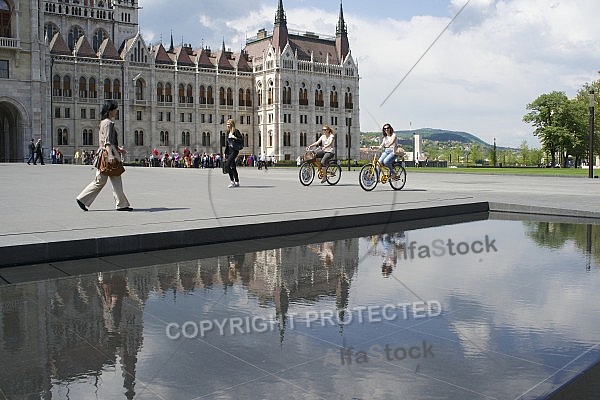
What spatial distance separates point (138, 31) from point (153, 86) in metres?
10.9

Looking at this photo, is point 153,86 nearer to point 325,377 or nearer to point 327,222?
point 327,222

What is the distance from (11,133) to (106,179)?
5366 centimetres

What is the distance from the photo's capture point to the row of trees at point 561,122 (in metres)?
75.4

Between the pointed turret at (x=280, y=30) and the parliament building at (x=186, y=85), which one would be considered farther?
the pointed turret at (x=280, y=30)

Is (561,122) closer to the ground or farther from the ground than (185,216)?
farther from the ground

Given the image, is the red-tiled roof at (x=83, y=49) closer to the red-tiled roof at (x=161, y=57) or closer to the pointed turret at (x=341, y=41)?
the red-tiled roof at (x=161, y=57)

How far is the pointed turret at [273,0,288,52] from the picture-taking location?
325 ft

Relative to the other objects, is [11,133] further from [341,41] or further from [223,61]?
[341,41]

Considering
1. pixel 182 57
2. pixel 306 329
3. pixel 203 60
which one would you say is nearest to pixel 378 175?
pixel 306 329

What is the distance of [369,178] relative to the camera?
16047mm

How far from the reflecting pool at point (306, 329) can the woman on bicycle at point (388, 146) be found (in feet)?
31.0

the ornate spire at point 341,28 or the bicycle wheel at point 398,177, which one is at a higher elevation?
the ornate spire at point 341,28

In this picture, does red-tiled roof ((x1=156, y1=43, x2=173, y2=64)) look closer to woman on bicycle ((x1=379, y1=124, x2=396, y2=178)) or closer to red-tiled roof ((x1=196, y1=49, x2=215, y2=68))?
red-tiled roof ((x1=196, y1=49, x2=215, y2=68))

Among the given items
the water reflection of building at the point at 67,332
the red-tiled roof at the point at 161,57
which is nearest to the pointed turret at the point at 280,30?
the red-tiled roof at the point at 161,57
